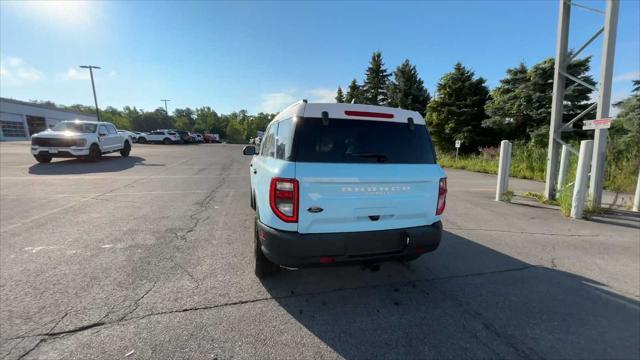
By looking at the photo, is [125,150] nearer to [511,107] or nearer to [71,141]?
[71,141]

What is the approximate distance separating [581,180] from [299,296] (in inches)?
269

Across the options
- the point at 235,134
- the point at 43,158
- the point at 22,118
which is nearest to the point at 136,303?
the point at 43,158

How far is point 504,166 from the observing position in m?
7.60

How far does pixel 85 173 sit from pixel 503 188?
1512cm

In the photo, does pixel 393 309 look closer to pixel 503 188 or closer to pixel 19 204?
pixel 503 188

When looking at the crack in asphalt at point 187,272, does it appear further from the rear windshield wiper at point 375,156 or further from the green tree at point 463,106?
the green tree at point 463,106

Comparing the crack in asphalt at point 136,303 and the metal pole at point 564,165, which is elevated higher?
the metal pole at point 564,165

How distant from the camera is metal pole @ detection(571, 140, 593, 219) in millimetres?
5957

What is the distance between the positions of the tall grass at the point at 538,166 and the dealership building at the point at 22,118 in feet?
153

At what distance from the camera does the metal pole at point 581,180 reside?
596cm

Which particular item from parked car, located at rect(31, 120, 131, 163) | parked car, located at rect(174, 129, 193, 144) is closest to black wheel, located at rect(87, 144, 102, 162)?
parked car, located at rect(31, 120, 131, 163)

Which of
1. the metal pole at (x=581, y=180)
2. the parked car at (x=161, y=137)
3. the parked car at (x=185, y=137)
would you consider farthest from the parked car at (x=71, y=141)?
the parked car at (x=185, y=137)

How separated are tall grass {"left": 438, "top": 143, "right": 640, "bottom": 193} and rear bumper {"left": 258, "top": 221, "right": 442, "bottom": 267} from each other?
27.5 ft

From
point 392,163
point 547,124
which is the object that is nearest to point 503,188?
point 392,163
